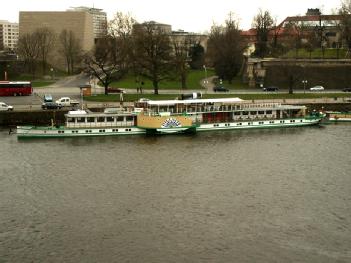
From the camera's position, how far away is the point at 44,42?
128 m

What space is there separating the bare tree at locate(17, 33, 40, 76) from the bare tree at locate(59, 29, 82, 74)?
6.59m

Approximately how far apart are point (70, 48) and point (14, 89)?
47.1 metres

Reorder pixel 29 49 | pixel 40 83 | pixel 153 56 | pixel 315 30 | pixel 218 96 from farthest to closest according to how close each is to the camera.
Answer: pixel 29 49 < pixel 315 30 < pixel 40 83 < pixel 153 56 < pixel 218 96

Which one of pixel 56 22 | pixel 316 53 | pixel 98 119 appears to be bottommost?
pixel 98 119

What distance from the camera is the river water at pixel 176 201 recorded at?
1136 inches

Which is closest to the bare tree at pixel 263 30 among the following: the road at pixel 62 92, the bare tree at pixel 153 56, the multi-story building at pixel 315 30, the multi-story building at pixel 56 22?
the multi-story building at pixel 315 30

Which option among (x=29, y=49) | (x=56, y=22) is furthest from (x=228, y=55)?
(x=56, y=22)

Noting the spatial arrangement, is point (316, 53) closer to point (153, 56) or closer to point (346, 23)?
point (346, 23)

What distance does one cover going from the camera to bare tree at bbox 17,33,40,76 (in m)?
117

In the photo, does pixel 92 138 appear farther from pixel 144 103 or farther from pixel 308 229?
pixel 308 229

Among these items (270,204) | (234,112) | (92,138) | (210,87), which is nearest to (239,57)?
(210,87)

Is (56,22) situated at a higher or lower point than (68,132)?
higher

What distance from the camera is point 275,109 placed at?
65500 mm

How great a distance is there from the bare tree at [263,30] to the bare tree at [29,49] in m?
44.6
